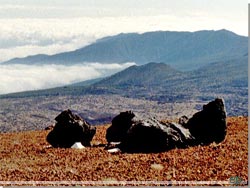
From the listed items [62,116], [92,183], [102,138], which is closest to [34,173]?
[92,183]

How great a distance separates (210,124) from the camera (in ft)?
70.4

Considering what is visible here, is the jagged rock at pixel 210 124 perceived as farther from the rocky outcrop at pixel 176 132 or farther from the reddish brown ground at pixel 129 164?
the reddish brown ground at pixel 129 164

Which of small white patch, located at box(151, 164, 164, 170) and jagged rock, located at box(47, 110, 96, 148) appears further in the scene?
jagged rock, located at box(47, 110, 96, 148)

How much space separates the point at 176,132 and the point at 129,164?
351cm

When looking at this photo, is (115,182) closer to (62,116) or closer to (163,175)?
(163,175)

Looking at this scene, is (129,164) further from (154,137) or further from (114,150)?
(114,150)

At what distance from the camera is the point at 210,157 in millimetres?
17484

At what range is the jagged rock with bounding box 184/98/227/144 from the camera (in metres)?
21.2

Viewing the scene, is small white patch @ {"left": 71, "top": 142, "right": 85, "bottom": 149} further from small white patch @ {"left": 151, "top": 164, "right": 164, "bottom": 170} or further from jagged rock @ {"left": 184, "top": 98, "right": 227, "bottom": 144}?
small white patch @ {"left": 151, "top": 164, "right": 164, "bottom": 170}

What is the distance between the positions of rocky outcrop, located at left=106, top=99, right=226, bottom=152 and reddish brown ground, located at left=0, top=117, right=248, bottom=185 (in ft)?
1.74

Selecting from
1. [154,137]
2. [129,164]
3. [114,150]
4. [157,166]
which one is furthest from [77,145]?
[157,166]

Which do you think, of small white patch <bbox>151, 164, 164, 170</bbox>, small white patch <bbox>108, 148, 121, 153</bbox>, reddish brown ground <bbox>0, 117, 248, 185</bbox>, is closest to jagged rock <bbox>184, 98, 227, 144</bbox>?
reddish brown ground <bbox>0, 117, 248, 185</bbox>

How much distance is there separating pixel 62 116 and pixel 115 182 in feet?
33.3

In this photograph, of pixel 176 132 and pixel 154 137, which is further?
pixel 176 132
